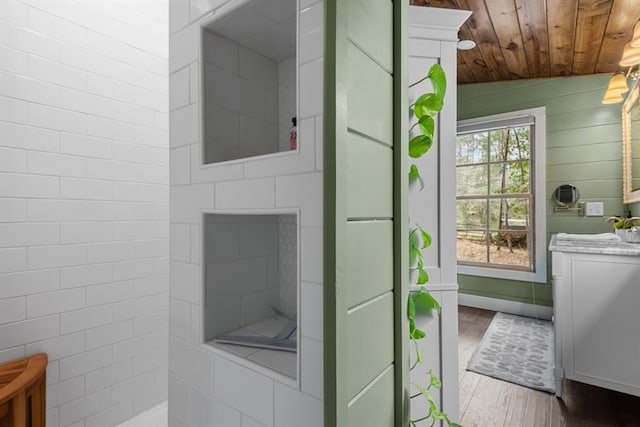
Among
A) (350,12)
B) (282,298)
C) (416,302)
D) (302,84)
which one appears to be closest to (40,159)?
(282,298)

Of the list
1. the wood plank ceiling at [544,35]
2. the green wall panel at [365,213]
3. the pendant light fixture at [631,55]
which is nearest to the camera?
the green wall panel at [365,213]

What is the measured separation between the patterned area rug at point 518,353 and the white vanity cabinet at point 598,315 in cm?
25

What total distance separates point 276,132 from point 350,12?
24.0 inches

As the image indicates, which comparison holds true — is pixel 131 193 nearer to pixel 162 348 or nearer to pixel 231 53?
pixel 162 348

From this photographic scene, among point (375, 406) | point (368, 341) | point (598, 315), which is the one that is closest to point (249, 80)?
point (368, 341)

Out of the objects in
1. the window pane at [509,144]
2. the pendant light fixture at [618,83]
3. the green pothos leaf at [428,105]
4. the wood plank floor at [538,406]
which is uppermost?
the pendant light fixture at [618,83]

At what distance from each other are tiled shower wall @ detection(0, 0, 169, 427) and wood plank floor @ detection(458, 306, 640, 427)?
185 cm

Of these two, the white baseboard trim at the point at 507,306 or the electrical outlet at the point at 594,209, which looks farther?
the white baseboard trim at the point at 507,306

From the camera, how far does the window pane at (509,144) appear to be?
3646mm

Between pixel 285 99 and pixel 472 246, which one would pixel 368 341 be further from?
pixel 472 246

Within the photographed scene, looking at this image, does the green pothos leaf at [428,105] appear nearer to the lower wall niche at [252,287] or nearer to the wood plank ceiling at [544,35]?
the lower wall niche at [252,287]

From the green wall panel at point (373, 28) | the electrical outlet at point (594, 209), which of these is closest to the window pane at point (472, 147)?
the electrical outlet at point (594, 209)

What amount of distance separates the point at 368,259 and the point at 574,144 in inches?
144

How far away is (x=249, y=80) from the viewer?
3.66ft
